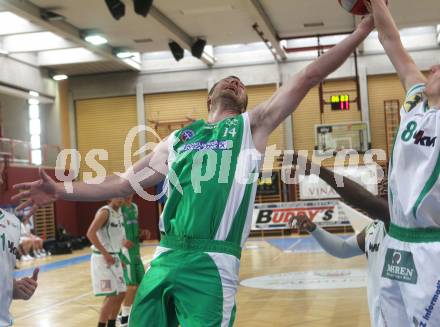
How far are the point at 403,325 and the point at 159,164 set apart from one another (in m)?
1.47

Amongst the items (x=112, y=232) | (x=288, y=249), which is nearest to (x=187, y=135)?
(x=112, y=232)

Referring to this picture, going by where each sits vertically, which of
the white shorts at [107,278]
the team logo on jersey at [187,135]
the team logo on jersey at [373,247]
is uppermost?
the team logo on jersey at [187,135]

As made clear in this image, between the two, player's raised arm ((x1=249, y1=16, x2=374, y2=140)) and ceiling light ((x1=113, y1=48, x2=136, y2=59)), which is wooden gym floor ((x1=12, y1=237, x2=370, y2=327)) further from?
ceiling light ((x1=113, y1=48, x2=136, y2=59))

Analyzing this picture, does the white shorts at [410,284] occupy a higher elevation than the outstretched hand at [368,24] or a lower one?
lower

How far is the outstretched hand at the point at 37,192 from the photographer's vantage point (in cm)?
303

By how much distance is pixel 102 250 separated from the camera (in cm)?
780

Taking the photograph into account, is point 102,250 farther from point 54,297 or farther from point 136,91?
point 136,91

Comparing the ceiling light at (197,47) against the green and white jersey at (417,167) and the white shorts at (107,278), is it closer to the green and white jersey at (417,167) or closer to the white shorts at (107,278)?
the white shorts at (107,278)

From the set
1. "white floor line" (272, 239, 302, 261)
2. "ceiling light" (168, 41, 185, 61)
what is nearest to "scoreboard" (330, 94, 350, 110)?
"white floor line" (272, 239, 302, 261)

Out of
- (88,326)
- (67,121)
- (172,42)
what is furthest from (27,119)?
(88,326)

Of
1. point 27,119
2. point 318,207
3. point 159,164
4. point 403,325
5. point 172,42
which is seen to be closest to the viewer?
point 403,325

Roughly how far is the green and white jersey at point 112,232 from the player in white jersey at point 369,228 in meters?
4.28

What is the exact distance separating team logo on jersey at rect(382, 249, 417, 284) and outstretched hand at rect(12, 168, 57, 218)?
162 centimetres

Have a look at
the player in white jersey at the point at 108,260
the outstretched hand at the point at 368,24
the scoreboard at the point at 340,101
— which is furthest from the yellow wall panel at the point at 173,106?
the outstretched hand at the point at 368,24
